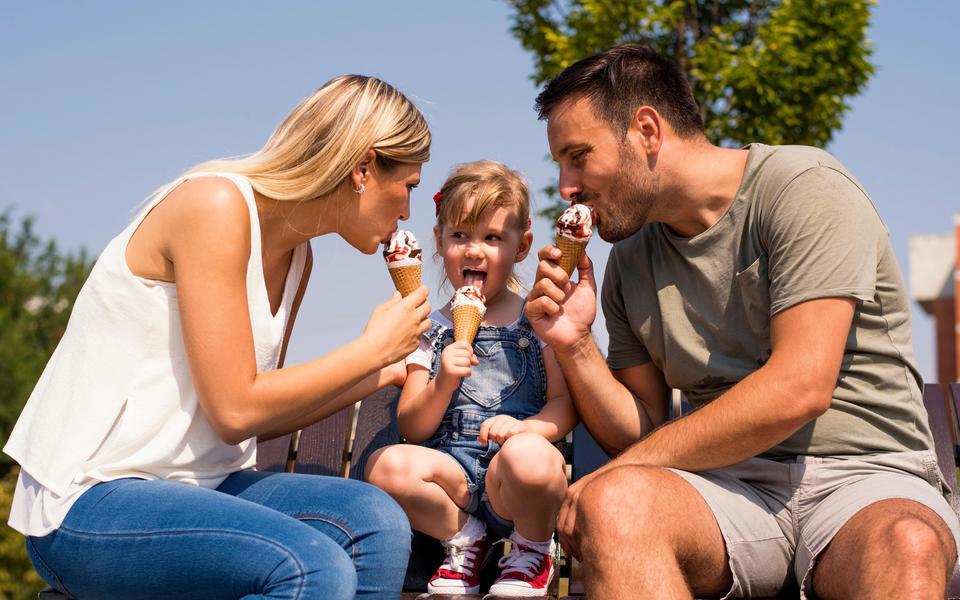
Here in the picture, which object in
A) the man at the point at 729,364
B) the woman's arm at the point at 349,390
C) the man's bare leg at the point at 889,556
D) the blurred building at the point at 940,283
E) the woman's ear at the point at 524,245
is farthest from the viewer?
the blurred building at the point at 940,283

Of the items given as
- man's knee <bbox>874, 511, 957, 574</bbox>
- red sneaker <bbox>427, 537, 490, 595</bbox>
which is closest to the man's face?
red sneaker <bbox>427, 537, 490, 595</bbox>

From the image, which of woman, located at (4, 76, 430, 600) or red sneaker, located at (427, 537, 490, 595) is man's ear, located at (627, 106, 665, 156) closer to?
woman, located at (4, 76, 430, 600)

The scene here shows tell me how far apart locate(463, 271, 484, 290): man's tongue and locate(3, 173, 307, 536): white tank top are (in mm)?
1049

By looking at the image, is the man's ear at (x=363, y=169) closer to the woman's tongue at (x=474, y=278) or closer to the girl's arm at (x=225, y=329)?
the girl's arm at (x=225, y=329)

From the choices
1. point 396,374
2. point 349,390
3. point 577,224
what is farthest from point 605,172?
point 349,390

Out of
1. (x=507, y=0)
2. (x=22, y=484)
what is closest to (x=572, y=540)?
(x=22, y=484)

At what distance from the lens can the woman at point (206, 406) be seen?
261 cm

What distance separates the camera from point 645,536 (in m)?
2.62

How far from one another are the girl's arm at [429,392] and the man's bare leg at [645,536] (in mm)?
758

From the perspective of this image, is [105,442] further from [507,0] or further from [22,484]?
[507,0]

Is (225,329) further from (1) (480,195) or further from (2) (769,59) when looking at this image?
(2) (769,59)

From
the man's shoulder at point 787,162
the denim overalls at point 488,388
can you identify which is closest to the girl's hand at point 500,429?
the denim overalls at point 488,388

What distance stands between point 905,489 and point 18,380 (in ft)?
45.0

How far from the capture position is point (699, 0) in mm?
9898
